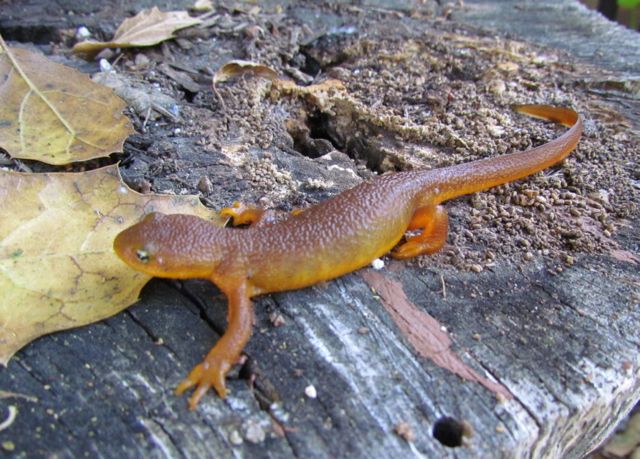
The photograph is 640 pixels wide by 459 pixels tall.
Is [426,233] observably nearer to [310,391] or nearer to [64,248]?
[310,391]

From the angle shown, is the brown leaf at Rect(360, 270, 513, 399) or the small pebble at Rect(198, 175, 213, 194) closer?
the brown leaf at Rect(360, 270, 513, 399)

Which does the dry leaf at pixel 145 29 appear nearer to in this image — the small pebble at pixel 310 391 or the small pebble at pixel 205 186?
the small pebble at pixel 205 186

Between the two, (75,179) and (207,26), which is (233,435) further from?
(207,26)

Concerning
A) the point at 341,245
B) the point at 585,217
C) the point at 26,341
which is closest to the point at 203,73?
the point at 341,245

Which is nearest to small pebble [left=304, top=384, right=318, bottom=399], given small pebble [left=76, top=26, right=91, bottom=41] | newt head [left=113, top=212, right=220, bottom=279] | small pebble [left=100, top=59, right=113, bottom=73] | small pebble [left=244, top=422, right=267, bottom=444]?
small pebble [left=244, top=422, right=267, bottom=444]

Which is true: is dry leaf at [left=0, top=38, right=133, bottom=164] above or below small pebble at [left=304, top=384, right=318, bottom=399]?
above

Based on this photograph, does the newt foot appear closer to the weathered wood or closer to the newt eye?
the weathered wood

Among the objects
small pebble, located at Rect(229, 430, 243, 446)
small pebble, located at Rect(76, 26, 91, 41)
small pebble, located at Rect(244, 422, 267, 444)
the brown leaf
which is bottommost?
small pebble, located at Rect(229, 430, 243, 446)
